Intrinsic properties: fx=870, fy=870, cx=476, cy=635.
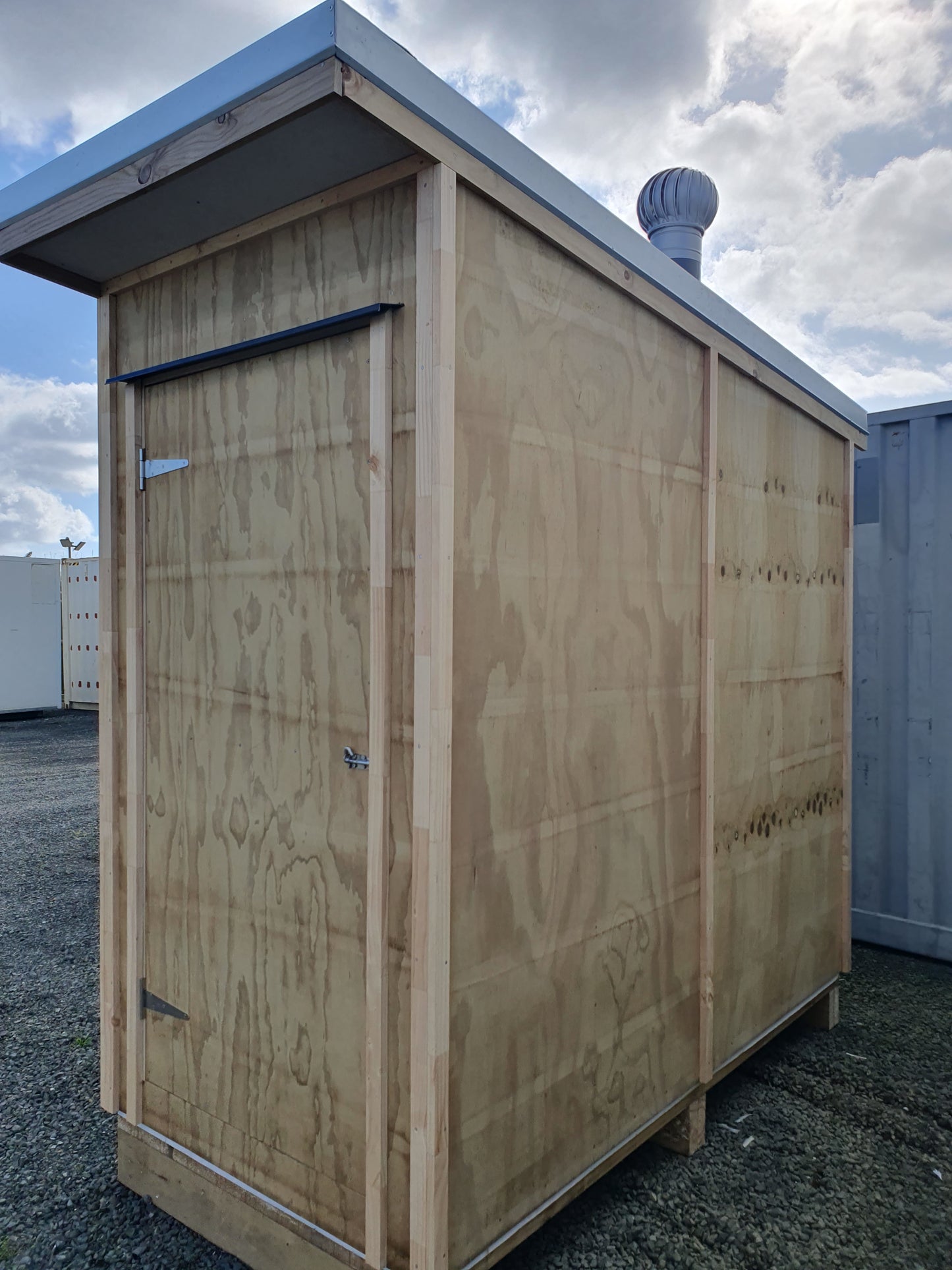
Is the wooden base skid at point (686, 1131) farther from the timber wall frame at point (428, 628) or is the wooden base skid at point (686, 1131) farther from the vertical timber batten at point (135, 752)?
the vertical timber batten at point (135, 752)

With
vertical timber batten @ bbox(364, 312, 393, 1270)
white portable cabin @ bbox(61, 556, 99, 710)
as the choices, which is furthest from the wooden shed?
white portable cabin @ bbox(61, 556, 99, 710)

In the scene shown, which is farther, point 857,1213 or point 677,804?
point 677,804

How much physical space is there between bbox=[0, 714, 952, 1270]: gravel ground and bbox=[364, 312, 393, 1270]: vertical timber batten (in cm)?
50

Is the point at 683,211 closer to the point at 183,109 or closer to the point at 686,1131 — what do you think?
the point at 183,109

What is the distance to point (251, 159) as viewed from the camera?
169cm

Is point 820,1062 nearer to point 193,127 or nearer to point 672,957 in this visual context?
point 672,957

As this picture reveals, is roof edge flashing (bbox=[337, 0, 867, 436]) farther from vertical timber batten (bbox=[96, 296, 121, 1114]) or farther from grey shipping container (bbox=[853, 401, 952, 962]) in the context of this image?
grey shipping container (bbox=[853, 401, 952, 962])

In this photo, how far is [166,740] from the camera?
2.23 metres

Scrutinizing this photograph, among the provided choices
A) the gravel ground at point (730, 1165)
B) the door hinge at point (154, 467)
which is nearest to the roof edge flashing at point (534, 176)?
the door hinge at point (154, 467)

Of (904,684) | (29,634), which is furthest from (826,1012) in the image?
(29,634)

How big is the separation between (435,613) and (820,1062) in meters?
2.39

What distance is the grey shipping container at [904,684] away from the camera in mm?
3900

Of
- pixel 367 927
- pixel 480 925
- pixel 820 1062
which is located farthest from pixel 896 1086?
pixel 367 927

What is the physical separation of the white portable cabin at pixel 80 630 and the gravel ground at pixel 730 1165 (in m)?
9.82
